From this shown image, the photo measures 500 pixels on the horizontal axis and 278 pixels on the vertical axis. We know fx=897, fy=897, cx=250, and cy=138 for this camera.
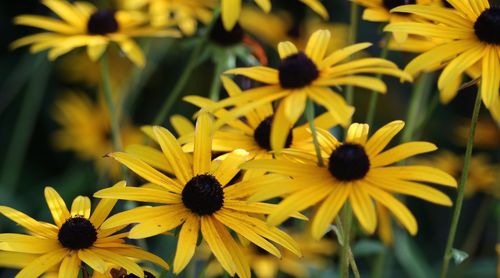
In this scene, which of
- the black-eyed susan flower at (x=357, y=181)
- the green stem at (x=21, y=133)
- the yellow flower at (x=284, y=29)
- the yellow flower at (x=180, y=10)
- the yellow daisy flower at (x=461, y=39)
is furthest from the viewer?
the yellow flower at (x=284, y=29)

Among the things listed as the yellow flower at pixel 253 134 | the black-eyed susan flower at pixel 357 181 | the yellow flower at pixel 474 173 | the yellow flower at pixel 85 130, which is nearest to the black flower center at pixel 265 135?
the yellow flower at pixel 253 134

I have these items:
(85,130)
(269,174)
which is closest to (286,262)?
(269,174)

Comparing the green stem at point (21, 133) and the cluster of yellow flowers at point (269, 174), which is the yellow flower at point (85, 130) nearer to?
the green stem at point (21, 133)

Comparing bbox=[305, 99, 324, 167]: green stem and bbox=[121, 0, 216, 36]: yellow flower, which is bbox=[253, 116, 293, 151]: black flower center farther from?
bbox=[121, 0, 216, 36]: yellow flower

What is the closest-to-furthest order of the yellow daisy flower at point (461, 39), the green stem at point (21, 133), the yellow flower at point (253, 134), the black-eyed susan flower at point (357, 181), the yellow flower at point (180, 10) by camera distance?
the black-eyed susan flower at point (357, 181), the yellow daisy flower at point (461, 39), the yellow flower at point (253, 134), the yellow flower at point (180, 10), the green stem at point (21, 133)

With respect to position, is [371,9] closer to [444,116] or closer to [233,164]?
[233,164]

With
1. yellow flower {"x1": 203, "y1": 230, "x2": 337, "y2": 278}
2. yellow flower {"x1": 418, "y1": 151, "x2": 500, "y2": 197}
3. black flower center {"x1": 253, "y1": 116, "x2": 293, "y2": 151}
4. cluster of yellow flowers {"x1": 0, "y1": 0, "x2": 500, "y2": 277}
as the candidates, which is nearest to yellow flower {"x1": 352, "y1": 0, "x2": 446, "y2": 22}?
cluster of yellow flowers {"x1": 0, "y1": 0, "x2": 500, "y2": 277}

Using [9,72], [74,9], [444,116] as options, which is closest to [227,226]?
[74,9]
